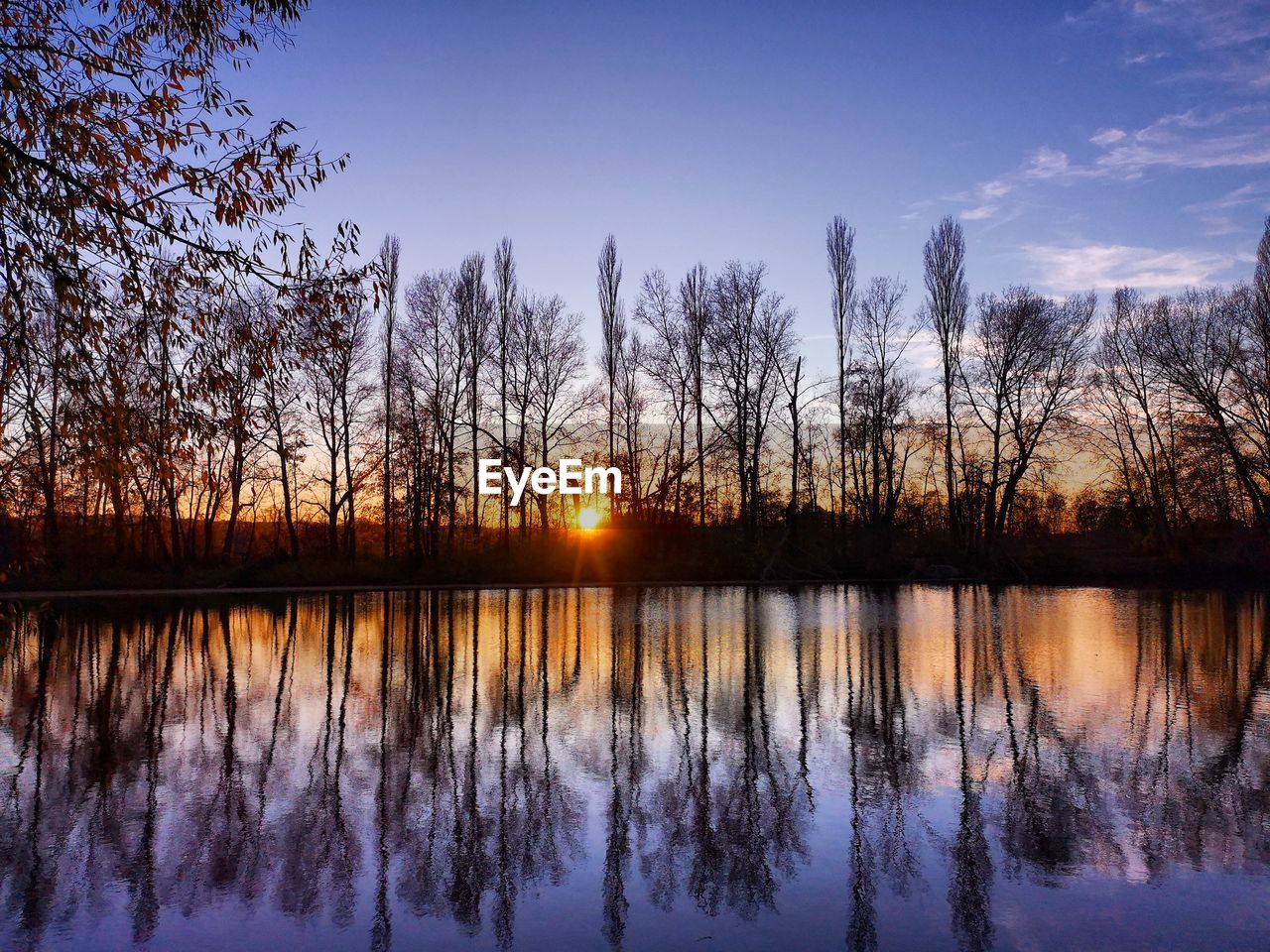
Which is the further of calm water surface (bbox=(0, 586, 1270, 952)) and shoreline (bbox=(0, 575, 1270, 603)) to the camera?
shoreline (bbox=(0, 575, 1270, 603))

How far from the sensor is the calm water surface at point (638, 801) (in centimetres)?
475

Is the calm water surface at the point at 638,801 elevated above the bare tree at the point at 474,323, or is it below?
below

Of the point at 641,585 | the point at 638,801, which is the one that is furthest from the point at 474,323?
the point at 638,801

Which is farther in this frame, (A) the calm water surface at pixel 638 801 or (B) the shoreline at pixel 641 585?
(B) the shoreline at pixel 641 585

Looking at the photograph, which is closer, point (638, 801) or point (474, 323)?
point (638, 801)

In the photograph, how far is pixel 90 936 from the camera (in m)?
4.58

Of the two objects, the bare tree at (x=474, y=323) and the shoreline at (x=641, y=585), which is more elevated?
the bare tree at (x=474, y=323)

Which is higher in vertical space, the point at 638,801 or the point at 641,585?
the point at 638,801

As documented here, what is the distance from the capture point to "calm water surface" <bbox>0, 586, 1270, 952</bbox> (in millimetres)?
4750

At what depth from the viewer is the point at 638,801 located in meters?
6.75

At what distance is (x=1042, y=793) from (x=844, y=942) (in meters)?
3.24

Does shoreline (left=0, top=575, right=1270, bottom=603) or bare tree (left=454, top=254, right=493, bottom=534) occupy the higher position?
bare tree (left=454, top=254, right=493, bottom=534)

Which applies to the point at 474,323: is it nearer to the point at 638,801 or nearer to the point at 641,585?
the point at 641,585

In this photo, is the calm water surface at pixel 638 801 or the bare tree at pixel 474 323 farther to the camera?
the bare tree at pixel 474 323
